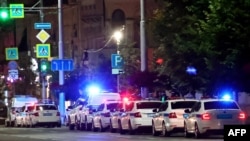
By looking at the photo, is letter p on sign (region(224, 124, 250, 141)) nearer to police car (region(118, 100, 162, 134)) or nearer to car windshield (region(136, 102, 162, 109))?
police car (region(118, 100, 162, 134))

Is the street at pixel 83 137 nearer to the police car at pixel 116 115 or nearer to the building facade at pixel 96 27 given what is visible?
the police car at pixel 116 115

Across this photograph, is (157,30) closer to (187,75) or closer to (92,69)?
(187,75)

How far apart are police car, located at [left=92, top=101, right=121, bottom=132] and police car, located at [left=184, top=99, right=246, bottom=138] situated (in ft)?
28.0

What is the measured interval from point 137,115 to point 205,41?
5612 millimetres

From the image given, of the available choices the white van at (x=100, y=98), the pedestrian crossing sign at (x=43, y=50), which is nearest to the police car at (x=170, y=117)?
the white van at (x=100, y=98)

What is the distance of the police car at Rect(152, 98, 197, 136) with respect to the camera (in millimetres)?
29306

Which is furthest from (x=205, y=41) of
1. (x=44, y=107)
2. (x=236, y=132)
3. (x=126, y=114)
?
(x=44, y=107)

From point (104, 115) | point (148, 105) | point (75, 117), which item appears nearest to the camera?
point (148, 105)

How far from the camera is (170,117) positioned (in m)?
29.4

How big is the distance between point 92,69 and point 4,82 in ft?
30.5

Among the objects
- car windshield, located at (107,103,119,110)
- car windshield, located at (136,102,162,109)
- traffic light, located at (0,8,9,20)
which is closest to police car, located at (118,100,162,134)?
car windshield, located at (136,102,162,109)

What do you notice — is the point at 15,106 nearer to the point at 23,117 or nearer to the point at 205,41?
the point at 23,117

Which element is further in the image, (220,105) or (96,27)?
(96,27)

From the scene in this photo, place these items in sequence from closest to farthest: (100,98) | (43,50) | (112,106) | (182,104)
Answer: (182,104)
(112,106)
(100,98)
(43,50)
